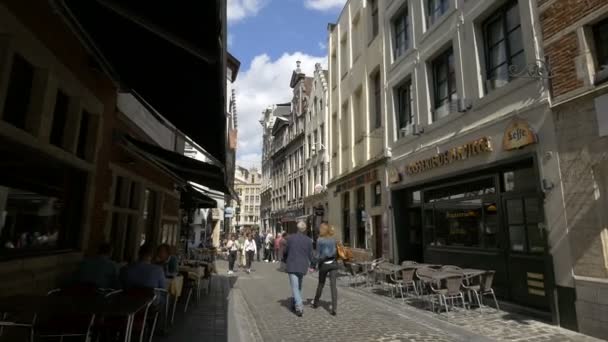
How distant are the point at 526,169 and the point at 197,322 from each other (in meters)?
6.78

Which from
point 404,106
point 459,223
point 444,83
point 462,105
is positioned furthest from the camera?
point 404,106

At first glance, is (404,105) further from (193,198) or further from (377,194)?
(193,198)

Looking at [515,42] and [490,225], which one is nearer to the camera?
[515,42]

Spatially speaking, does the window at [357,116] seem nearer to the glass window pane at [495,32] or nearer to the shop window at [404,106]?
the shop window at [404,106]

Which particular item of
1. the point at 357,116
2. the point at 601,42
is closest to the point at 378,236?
the point at 357,116

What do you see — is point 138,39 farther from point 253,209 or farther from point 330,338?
point 253,209

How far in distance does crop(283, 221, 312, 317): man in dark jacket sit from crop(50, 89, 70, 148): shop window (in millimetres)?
4271

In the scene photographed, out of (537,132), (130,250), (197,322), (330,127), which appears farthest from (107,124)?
(330,127)

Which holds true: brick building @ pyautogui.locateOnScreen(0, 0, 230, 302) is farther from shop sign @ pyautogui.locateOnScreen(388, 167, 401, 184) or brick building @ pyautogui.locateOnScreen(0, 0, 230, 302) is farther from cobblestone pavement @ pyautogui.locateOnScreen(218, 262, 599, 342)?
shop sign @ pyautogui.locateOnScreen(388, 167, 401, 184)

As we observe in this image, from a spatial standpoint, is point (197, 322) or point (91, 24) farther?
point (197, 322)

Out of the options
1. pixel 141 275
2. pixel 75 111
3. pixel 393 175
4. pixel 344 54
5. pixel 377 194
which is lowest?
pixel 141 275

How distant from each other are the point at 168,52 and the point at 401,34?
1119cm

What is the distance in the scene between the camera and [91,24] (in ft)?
13.9

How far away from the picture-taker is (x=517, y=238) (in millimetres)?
7922
